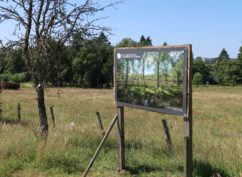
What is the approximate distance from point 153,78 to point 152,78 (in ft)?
0.09

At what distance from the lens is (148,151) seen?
9062 millimetres

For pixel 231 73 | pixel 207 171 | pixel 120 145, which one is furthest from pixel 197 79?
pixel 207 171

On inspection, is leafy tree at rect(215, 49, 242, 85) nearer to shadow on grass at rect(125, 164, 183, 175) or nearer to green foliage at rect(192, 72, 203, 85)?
green foliage at rect(192, 72, 203, 85)

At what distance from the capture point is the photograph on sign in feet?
21.1

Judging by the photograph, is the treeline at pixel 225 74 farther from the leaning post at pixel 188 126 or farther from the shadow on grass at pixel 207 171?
the leaning post at pixel 188 126

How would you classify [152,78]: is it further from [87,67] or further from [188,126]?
[87,67]

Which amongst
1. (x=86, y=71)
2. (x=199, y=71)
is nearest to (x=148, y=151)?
(x=86, y=71)

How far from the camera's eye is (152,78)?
718 cm

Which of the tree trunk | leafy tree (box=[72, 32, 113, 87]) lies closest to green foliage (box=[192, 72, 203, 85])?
leafy tree (box=[72, 32, 113, 87])

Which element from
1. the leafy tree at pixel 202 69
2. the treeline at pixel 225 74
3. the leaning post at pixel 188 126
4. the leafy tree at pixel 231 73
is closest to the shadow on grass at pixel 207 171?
the leaning post at pixel 188 126

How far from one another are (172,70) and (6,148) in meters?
4.03

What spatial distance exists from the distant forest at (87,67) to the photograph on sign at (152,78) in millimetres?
2723

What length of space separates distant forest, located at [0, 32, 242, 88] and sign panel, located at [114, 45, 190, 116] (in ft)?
8.89

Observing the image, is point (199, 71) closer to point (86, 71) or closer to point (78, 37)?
point (86, 71)
